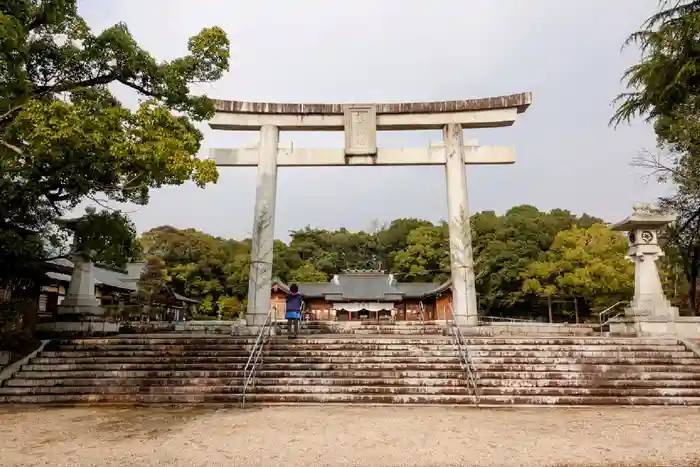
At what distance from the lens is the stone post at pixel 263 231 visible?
38.0 feet

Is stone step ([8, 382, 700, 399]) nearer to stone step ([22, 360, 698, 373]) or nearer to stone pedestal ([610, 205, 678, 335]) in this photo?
stone step ([22, 360, 698, 373])

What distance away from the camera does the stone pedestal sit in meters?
10.7

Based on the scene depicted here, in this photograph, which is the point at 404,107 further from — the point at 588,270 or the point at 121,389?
the point at 588,270

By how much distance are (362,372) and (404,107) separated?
7662mm

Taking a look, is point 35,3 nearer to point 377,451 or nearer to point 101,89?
point 101,89

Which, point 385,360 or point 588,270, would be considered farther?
point 588,270

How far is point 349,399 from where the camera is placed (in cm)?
727

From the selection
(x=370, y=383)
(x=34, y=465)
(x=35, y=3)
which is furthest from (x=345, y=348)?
(x=35, y=3)

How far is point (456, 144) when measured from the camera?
1248 centimetres

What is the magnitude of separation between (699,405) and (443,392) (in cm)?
397

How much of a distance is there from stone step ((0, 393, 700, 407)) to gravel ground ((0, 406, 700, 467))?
1.26 feet

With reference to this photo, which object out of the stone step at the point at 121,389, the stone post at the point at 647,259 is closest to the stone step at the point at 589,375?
the stone post at the point at 647,259

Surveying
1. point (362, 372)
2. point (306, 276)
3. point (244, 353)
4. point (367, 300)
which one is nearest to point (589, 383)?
point (362, 372)

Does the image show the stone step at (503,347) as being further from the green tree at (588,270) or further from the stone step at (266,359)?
the green tree at (588,270)
